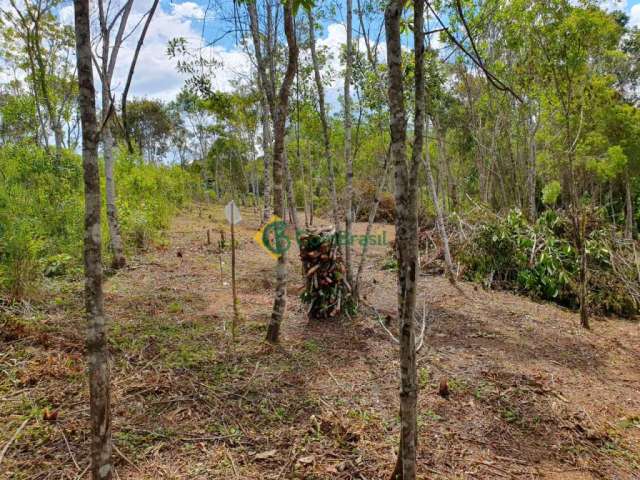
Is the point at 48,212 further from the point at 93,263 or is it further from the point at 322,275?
the point at 93,263

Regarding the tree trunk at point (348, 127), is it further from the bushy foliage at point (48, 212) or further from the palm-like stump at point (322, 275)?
the bushy foliage at point (48, 212)

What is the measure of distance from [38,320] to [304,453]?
3.28 metres

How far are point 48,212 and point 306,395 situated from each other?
5.47 m

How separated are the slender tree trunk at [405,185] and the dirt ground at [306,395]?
2.98 feet

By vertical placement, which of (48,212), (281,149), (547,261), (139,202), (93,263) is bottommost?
(547,261)

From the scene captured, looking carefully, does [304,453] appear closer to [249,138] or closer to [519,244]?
[519,244]

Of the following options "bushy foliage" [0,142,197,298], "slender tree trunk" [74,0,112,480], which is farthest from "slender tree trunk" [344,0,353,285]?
"bushy foliage" [0,142,197,298]

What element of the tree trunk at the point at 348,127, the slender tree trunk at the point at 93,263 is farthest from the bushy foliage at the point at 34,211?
the tree trunk at the point at 348,127

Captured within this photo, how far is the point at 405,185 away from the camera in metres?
1.55

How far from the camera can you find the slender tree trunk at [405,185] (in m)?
1.50

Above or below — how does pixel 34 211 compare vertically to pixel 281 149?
below

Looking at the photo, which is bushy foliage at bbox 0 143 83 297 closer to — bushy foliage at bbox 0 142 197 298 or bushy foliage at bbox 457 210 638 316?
bushy foliage at bbox 0 142 197 298

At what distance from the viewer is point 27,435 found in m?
2.29

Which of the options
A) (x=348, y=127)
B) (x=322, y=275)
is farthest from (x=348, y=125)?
(x=322, y=275)
